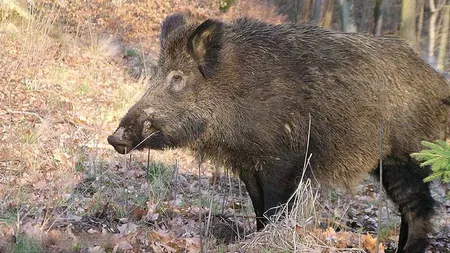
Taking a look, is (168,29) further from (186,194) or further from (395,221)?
(395,221)

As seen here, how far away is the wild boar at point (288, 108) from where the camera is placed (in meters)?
5.29

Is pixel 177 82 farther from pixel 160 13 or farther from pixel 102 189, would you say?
pixel 160 13

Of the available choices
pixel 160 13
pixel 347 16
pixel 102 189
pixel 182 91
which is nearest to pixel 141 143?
pixel 182 91

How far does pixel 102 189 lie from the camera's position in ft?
20.8

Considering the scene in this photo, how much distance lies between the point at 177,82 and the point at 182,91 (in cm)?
Answer: 10

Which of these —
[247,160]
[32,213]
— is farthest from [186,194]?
[32,213]

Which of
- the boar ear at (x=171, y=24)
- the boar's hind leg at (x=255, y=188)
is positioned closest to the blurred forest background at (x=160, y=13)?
the boar ear at (x=171, y=24)

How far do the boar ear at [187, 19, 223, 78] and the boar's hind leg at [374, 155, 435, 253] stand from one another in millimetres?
1886

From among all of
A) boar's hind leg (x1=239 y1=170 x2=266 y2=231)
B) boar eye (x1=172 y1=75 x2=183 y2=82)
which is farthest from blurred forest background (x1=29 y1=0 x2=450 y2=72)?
boar eye (x1=172 y1=75 x2=183 y2=82)

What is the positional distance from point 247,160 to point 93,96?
693 centimetres

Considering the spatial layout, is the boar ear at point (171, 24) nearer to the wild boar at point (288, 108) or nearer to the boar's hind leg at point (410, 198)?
the wild boar at point (288, 108)

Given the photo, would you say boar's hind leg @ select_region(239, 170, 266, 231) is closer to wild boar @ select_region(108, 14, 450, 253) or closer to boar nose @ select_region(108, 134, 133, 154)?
wild boar @ select_region(108, 14, 450, 253)

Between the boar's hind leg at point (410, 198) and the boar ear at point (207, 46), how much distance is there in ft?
6.19

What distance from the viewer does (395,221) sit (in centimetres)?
707
